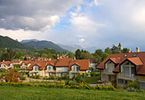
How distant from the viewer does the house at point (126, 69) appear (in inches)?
1770

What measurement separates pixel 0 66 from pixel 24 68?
85.8 ft

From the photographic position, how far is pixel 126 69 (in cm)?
4834

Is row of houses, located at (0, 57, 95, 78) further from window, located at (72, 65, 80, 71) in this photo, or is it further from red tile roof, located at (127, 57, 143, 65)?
red tile roof, located at (127, 57, 143, 65)

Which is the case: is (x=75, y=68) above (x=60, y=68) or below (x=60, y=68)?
below

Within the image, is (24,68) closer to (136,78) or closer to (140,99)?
(136,78)

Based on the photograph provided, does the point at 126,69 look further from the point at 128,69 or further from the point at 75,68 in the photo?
the point at 75,68

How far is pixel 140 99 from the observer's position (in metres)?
19.9

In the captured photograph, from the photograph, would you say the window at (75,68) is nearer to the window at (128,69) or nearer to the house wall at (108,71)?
the house wall at (108,71)

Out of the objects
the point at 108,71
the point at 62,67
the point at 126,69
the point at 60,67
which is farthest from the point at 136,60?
the point at 60,67

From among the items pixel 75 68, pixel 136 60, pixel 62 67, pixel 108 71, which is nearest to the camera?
pixel 136 60

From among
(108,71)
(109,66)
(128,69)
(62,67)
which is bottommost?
(108,71)

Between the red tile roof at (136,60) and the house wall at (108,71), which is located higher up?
the red tile roof at (136,60)

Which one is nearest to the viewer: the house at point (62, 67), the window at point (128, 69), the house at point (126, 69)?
the house at point (126, 69)

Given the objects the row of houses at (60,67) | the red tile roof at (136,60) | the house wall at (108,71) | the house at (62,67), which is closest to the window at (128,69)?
the red tile roof at (136,60)
